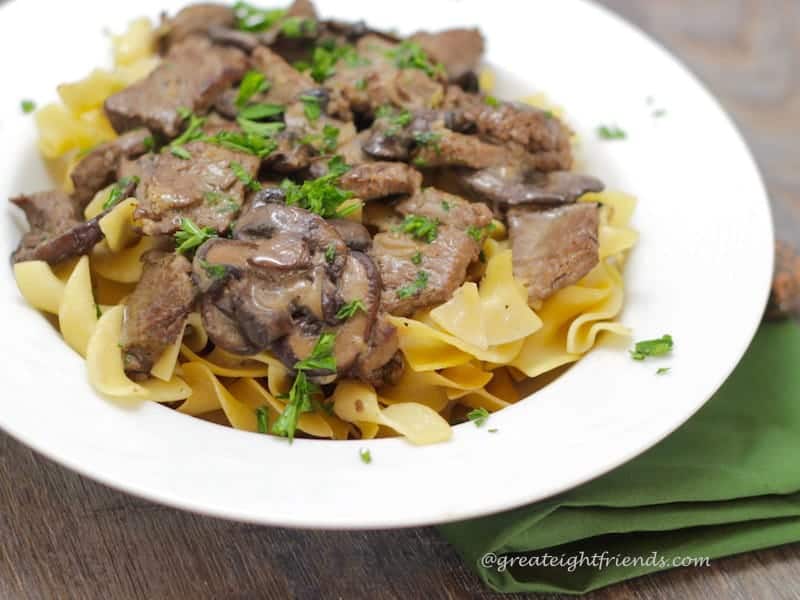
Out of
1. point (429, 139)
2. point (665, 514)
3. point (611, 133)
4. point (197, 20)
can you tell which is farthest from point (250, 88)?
point (665, 514)

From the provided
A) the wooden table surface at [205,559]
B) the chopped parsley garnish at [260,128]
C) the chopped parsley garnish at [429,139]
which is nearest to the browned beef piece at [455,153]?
the chopped parsley garnish at [429,139]

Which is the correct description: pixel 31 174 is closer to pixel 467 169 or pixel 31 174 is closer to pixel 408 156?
pixel 408 156

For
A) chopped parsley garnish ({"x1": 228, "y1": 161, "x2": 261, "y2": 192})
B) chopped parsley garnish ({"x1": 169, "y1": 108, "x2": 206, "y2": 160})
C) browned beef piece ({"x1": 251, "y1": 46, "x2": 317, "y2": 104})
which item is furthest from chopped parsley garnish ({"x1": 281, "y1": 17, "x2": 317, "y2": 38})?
chopped parsley garnish ({"x1": 228, "y1": 161, "x2": 261, "y2": 192})

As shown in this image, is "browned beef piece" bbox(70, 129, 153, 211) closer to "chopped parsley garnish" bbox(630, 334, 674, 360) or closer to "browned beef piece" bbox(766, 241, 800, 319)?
"chopped parsley garnish" bbox(630, 334, 674, 360)

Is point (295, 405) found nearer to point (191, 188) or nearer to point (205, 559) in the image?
point (205, 559)

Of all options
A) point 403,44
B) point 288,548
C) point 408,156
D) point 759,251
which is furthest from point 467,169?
point 288,548

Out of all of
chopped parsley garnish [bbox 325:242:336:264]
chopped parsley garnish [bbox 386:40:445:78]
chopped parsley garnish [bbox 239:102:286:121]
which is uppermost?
chopped parsley garnish [bbox 386:40:445:78]

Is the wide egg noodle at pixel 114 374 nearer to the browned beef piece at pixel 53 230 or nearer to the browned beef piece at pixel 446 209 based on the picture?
the browned beef piece at pixel 53 230

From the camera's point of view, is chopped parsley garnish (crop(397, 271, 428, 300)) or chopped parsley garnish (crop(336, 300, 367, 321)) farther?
chopped parsley garnish (crop(397, 271, 428, 300))
